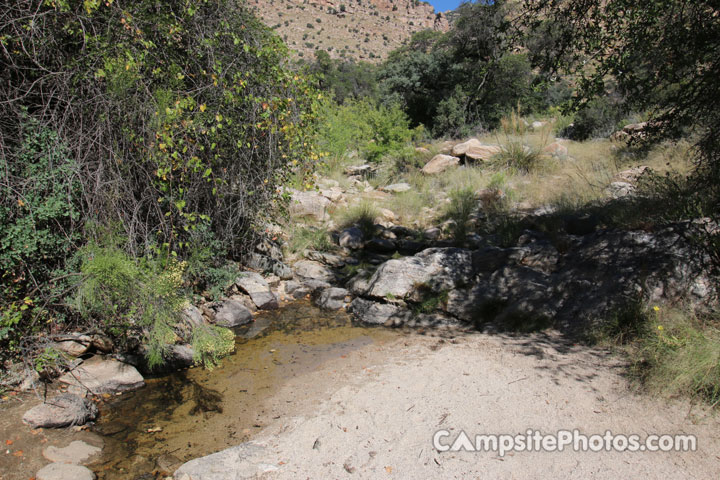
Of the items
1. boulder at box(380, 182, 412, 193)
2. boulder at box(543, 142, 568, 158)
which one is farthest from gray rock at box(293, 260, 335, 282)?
boulder at box(543, 142, 568, 158)

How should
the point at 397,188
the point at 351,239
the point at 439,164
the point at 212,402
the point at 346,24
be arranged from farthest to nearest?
the point at 346,24, the point at 439,164, the point at 397,188, the point at 351,239, the point at 212,402

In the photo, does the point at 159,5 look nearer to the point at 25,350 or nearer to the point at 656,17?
the point at 25,350

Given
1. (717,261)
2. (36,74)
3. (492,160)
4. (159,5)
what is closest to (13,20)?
(36,74)

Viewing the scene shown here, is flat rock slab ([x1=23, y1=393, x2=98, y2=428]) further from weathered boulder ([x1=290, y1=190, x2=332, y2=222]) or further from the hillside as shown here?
the hillside

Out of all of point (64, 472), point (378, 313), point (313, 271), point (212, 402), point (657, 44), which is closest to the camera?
point (64, 472)

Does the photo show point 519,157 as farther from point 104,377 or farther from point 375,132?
point 104,377


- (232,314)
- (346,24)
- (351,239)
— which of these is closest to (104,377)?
(232,314)

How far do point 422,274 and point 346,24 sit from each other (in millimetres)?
62763

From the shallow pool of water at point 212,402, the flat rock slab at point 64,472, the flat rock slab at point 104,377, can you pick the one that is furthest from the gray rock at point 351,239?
the flat rock slab at point 64,472

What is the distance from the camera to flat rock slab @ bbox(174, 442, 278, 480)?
9.28 feet

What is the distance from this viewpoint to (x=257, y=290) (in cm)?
638

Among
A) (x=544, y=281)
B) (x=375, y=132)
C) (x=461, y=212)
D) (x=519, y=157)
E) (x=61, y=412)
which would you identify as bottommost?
(x=61, y=412)

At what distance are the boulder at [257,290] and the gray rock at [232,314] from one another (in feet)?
1.08

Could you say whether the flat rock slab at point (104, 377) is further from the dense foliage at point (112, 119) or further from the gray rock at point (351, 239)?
the gray rock at point (351, 239)
